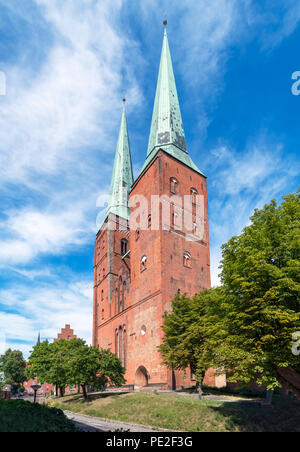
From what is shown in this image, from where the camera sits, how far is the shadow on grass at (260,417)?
13.7 metres

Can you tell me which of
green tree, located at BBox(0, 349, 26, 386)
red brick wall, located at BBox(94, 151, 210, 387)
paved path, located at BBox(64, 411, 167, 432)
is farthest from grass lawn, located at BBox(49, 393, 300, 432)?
green tree, located at BBox(0, 349, 26, 386)

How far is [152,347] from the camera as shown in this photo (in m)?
29.3

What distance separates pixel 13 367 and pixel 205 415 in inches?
2707

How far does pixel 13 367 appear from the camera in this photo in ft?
235

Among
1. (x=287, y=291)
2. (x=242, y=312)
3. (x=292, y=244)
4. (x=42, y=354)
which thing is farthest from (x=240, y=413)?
(x=42, y=354)

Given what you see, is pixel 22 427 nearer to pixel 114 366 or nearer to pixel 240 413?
pixel 240 413

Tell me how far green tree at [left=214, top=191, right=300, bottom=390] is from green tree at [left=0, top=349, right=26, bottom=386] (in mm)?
68518

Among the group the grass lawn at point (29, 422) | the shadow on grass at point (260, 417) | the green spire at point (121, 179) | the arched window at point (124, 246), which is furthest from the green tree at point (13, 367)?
the grass lawn at point (29, 422)

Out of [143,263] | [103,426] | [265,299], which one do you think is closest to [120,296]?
[143,263]

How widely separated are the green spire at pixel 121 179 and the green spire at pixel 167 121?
46.5ft

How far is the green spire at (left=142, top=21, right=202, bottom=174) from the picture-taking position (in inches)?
1532

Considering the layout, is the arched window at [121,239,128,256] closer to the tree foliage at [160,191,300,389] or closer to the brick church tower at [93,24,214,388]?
the brick church tower at [93,24,214,388]
